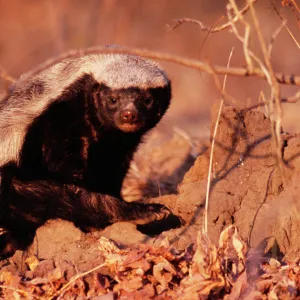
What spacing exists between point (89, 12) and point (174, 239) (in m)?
11.4

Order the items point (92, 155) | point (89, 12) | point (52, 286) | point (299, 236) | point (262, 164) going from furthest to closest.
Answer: point (89, 12)
point (92, 155)
point (262, 164)
point (299, 236)
point (52, 286)

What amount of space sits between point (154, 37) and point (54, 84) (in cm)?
972

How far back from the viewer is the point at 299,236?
516cm

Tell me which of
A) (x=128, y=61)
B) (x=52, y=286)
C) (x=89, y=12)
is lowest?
(x=52, y=286)

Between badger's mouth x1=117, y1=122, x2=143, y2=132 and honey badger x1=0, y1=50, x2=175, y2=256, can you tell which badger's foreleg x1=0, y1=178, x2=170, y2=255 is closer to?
honey badger x1=0, y1=50, x2=175, y2=256

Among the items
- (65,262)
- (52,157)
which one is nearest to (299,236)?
(65,262)

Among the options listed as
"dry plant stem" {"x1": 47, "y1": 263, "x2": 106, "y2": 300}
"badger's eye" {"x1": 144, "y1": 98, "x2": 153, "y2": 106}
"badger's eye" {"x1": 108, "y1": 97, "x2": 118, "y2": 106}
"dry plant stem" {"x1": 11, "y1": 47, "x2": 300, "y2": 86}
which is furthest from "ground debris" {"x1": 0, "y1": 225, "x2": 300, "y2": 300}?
"badger's eye" {"x1": 144, "y1": 98, "x2": 153, "y2": 106}

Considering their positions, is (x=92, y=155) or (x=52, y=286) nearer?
(x=52, y=286)

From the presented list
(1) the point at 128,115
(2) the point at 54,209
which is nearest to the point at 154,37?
(1) the point at 128,115

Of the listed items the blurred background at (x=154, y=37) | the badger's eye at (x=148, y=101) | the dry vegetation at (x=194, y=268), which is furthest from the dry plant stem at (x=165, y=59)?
the blurred background at (x=154, y=37)

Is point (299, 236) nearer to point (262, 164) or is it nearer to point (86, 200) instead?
point (262, 164)

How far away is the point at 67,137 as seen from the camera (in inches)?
232

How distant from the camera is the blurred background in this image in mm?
12273

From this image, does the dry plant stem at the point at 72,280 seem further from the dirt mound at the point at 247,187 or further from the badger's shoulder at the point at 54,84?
the badger's shoulder at the point at 54,84
